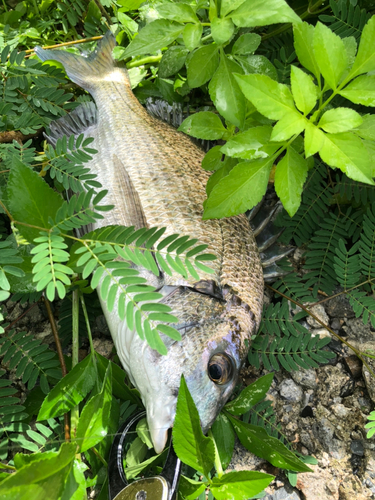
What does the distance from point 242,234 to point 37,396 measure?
44.6 inches

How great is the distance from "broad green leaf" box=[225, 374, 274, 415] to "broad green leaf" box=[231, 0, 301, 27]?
134 cm

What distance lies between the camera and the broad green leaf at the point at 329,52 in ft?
3.84

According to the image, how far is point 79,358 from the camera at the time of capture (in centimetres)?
187

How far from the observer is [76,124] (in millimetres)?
2146

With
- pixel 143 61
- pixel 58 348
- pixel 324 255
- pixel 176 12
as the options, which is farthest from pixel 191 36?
pixel 58 348

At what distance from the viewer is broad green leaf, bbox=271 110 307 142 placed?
1.19 m

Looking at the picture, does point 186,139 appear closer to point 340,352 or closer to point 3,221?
point 3,221

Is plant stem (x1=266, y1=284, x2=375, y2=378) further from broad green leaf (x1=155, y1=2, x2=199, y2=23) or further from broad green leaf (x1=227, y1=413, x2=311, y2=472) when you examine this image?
broad green leaf (x1=155, y1=2, x2=199, y2=23)

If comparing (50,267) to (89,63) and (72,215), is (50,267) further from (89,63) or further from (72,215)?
(89,63)

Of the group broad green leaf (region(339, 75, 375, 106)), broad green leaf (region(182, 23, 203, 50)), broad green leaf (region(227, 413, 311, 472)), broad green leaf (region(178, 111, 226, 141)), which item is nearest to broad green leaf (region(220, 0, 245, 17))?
broad green leaf (region(182, 23, 203, 50))

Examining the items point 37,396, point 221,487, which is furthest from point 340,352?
point 37,396

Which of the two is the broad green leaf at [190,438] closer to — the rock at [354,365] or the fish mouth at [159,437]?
the fish mouth at [159,437]

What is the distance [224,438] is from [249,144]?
1192 millimetres

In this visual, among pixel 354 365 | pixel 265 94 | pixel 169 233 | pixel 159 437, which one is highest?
pixel 265 94
